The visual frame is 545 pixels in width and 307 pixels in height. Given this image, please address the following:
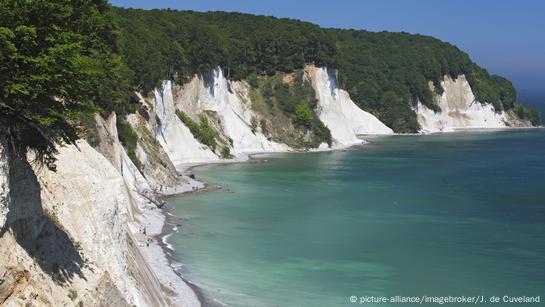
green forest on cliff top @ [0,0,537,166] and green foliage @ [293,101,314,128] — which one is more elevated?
green forest on cliff top @ [0,0,537,166]

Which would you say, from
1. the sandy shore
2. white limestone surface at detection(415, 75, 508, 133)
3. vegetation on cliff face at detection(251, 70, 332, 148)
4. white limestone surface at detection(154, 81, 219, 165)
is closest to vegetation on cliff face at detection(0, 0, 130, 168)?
the sandy shore

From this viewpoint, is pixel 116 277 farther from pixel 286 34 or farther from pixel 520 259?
pixel 286 34

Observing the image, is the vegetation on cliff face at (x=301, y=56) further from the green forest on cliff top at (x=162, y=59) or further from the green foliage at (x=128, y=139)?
the green foliage at (x=128, y=139)

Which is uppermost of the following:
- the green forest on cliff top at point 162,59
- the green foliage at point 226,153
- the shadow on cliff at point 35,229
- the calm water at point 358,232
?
the green forest on cliff top at point 162,59

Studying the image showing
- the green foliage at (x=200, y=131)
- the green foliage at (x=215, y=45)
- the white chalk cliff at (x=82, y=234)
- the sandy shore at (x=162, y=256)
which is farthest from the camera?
the green foliage at (x=200, y=131)

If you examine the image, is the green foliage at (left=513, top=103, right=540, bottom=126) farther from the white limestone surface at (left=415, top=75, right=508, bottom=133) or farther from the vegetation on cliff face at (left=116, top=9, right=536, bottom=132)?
the white limestone surface at (left=415, top=75, right=508, bottom=133)

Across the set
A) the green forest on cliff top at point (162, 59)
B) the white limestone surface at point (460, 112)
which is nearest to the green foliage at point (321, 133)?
the green forest on cliff top at point (162, 59)
